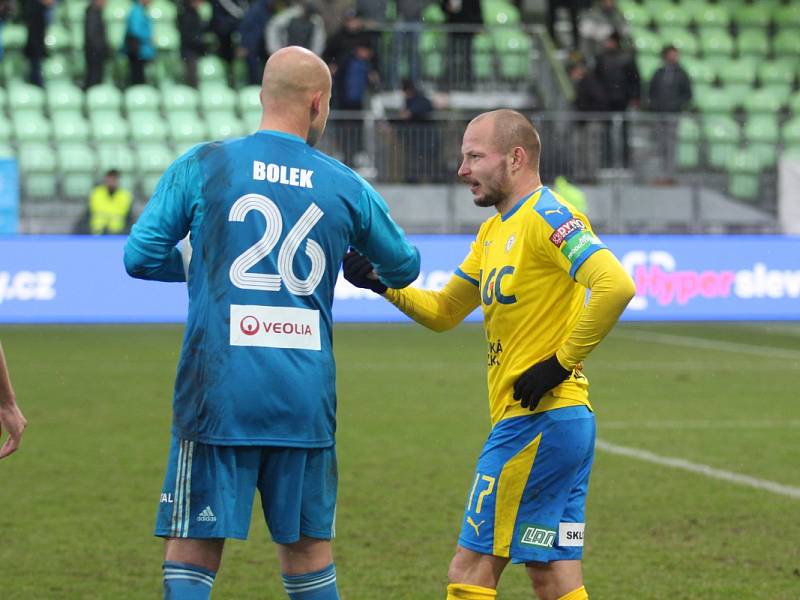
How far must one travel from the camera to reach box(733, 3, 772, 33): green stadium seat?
85.6 feet

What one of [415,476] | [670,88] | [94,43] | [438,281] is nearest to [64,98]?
[94,43]

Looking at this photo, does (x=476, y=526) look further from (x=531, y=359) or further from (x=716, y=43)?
(x=716, y=43)

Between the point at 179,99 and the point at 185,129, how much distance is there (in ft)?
2.98

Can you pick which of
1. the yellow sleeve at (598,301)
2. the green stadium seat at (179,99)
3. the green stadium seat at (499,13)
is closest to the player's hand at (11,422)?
the yellow sleeve at (598,301)

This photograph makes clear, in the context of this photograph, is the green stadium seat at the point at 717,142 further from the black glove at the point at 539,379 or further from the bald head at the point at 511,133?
the black glove at the point at 539,379

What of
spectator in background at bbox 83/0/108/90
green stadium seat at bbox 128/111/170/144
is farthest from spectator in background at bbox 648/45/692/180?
spectator in background at bbox 83/0/108/90

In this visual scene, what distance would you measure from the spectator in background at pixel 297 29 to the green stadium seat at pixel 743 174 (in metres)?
6.20

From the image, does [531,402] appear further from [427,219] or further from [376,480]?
[427,219]

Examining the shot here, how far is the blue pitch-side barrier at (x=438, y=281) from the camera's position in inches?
634

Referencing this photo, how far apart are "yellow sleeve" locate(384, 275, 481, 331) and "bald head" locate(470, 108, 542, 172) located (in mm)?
600

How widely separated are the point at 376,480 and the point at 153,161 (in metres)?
11.8

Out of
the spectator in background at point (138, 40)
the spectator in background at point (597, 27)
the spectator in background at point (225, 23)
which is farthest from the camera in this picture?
the spectator in background at point (597, 27)

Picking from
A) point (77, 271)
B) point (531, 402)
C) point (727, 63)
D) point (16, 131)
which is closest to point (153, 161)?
point (16, 131)

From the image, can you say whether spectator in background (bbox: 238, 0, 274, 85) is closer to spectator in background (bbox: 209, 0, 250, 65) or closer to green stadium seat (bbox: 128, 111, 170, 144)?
spectator in background (bbox: 209, 0, 250, 65)
